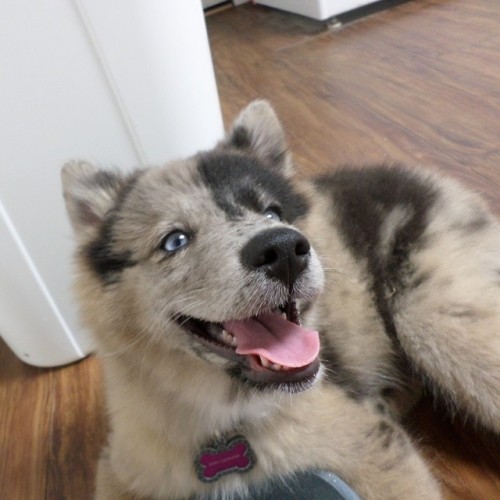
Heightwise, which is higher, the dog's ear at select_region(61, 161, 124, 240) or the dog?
the dog's ear at select_region(61, 161, 124, 240)

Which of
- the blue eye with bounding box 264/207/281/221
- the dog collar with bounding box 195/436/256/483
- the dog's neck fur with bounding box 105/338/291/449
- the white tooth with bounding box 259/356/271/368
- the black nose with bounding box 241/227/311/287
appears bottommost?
the dog collar with bounding box 195/436/256/483

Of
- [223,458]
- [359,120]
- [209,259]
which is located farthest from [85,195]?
[359,120]

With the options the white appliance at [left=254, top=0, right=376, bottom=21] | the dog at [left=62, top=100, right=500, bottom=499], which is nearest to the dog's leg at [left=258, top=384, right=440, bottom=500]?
the dog at [left=62, top=100, right=500, bottom=499]

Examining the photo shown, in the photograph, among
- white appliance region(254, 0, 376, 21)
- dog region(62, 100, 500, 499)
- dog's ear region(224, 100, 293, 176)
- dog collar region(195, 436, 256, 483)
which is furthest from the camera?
white appliance region(254, 0, 376, 21)

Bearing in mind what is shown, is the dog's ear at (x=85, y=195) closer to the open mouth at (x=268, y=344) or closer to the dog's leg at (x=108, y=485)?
the open mouth at (x=268, y=344)

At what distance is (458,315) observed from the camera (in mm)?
1346

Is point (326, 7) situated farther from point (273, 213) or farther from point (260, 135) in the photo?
point (273, 213)

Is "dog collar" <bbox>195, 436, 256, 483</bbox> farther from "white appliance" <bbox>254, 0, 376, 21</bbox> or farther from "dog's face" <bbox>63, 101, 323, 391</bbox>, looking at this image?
"white appliance" <bbox>254, 0, 376, 21</bbox>

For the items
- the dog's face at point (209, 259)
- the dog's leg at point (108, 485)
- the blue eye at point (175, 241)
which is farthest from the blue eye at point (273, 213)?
the dog's leg at point (108, 485)

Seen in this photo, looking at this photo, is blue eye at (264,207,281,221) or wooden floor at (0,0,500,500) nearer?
A: blue eye at (264,207,281,221)

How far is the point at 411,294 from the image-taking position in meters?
1.44

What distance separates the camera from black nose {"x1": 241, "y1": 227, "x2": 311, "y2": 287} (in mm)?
947

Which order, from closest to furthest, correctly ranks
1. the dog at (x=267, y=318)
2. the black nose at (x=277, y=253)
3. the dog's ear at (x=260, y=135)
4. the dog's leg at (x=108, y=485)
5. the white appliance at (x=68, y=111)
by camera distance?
the black nose at (x=277, y=253), the dog at (x=267, y=318), the dog's leg at (x=108, y=485), the dog's ear at (x=260, y=135), the white appliance at (x=68, y=111)

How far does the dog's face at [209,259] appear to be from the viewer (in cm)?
98
